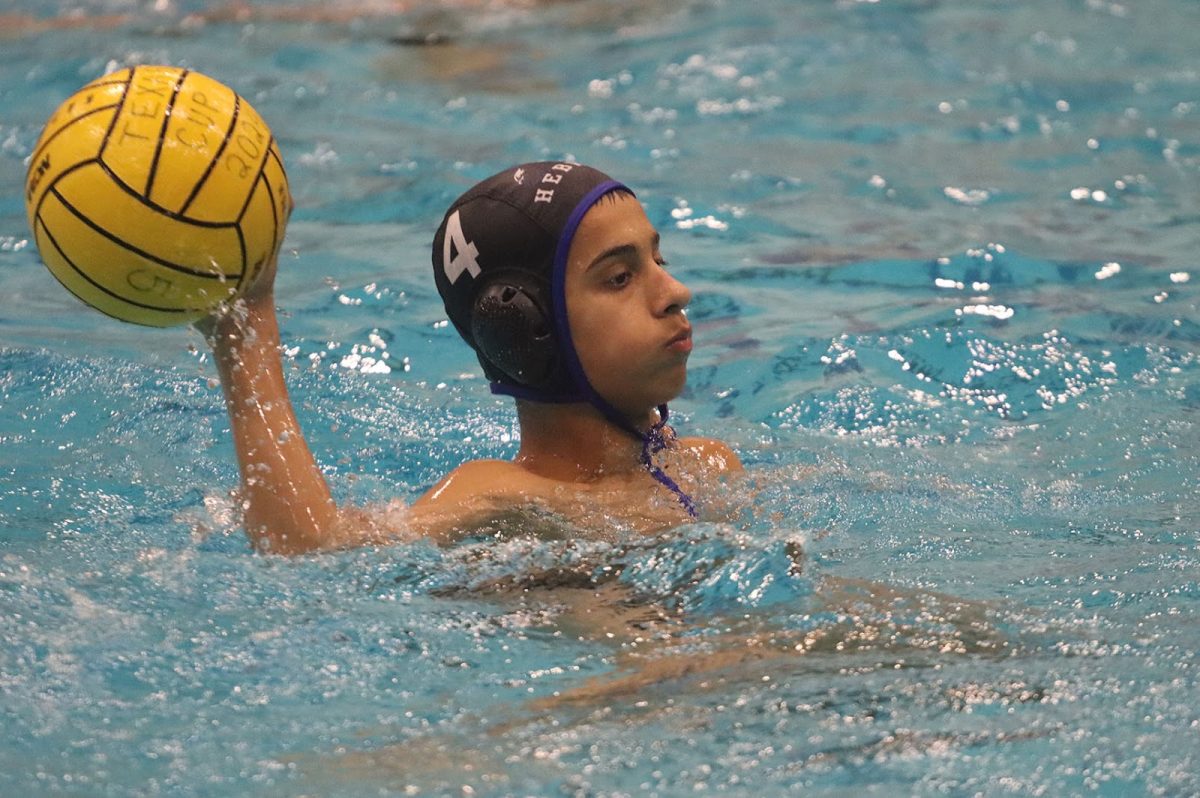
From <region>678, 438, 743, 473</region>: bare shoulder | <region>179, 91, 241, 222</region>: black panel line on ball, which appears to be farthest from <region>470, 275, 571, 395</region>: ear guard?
<region>179, 91, 241, 222</region>: black panel line on ball

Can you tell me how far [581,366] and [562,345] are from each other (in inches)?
2.7

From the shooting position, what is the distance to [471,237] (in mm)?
3469

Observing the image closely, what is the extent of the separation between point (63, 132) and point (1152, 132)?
7.16 metres

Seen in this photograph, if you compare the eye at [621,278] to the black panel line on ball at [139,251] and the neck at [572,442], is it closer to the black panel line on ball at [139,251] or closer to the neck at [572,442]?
the neck at [572,442]

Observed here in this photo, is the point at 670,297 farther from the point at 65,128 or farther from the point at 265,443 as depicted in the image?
the point at 65,128

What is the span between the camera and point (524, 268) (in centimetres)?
344

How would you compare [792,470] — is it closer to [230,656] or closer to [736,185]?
[230,656]

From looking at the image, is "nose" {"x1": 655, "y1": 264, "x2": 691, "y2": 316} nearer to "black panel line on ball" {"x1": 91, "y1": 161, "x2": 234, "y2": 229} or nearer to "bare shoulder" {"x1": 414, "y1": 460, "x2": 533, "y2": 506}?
"bare shoulder" {"x1": 414, "y1": 460, "x2": 533, "y2": 506}

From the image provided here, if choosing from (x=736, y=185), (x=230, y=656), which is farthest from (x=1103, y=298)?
(x=230, y=656)

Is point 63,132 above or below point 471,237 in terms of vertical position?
above

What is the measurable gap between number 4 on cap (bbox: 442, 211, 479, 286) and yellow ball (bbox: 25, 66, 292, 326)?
50 centimetres

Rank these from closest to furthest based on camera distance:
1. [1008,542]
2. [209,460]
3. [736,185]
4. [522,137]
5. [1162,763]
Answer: [1162,763], [1008,542], [209,460], [736,185], [522,137]

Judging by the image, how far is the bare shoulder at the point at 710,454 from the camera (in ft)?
12.6

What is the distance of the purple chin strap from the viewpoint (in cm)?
341
